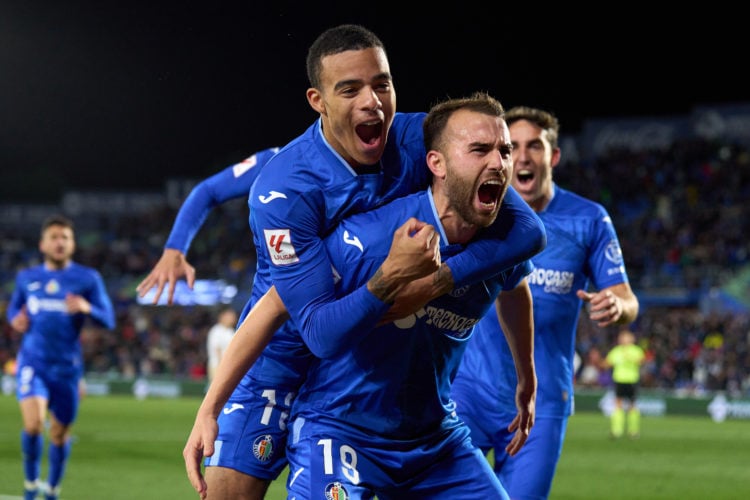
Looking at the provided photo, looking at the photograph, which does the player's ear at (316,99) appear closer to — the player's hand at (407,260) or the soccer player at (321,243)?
the soccer player at (321,243)

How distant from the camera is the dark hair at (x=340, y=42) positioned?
4.56 metres

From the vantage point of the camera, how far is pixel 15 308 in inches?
487

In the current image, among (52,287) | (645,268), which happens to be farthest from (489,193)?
(645,268)

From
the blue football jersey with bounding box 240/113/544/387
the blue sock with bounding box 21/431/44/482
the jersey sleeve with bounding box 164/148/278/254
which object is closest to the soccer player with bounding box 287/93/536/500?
the blue football jersey with bounding box 240/113/544/387

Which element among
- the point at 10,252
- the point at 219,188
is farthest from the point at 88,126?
the point at 219,188

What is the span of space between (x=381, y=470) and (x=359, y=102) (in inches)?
59.3

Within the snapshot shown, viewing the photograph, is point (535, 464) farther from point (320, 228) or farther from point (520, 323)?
point (320, 228)

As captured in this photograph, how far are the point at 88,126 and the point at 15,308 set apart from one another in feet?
171

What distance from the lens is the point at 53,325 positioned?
12.2 meters

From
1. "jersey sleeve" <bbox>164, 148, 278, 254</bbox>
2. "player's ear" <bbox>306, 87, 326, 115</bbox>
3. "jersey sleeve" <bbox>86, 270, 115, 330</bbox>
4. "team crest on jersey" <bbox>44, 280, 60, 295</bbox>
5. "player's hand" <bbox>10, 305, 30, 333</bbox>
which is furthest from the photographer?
"team crest on jersey" <bbox>44, 280, 60, 295</bbox>

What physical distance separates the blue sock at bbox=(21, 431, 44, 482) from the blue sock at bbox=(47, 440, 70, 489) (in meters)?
0.12

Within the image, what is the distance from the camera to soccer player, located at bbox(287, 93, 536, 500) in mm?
4289

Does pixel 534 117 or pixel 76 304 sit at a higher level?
pixel 534 117

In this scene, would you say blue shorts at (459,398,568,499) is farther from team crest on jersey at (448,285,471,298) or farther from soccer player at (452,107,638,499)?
team crest on jersey at (448,285,471,298)
